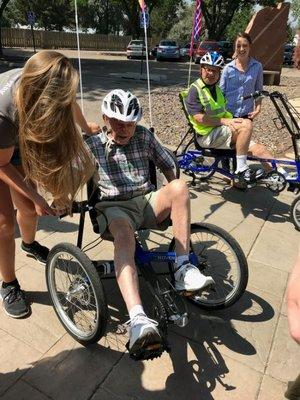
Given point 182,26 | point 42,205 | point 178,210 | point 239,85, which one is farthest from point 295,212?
point 182,26

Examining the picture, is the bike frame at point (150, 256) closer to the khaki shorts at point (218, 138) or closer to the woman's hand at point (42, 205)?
the woman's hand at point (42, 205)

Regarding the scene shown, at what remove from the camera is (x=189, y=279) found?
2.51 m

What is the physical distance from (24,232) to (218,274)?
1.64 m

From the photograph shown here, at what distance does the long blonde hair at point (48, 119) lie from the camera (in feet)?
6.85

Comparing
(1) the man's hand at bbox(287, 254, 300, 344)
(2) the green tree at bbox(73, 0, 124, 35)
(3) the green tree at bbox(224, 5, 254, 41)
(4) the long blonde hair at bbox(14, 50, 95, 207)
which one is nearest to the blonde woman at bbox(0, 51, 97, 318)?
(4) the long blonde hair at bbox(14, 50, 95, 207)

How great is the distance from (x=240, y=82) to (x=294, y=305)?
4.28m

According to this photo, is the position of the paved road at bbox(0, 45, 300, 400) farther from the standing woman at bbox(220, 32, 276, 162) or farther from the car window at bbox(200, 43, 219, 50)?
the car window at bbox(200, 43, 219, 50)

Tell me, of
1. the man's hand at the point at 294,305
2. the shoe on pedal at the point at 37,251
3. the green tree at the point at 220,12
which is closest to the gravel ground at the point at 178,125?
the shoe on pedal at the point at 37,251

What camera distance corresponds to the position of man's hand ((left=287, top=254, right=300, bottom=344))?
1338 mm

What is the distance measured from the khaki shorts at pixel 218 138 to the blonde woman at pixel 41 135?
99.3 inches

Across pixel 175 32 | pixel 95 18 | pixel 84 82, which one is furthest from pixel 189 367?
pixel 175 32

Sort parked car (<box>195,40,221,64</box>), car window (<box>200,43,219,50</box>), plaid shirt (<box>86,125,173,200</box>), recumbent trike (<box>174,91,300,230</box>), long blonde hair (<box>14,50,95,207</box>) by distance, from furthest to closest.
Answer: car window (<box>200,43,219,50</box>), parked car (<box>195,40,221,64</box>), recumbent trike (<box>174,91,300,230</box>), plaid shirt (<box>86,125,173,200</box>), long blonde hair (<box>14,50,95,207</box>)

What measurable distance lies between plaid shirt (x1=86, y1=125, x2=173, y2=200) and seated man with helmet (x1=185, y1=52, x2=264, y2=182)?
5.78 ft

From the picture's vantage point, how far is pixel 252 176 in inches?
183
